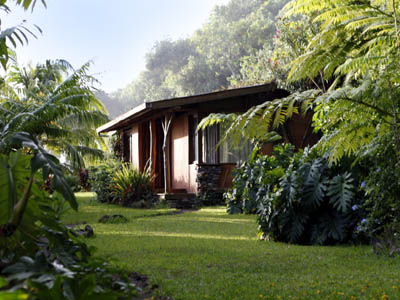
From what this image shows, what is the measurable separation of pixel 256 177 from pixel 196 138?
5.43m

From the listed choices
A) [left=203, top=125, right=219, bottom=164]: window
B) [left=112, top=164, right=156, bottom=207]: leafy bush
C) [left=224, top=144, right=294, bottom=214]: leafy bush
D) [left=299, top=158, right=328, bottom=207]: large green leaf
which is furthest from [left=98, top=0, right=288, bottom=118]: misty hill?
[left=299, top=158, right=328, bottom=207]: large green leaf

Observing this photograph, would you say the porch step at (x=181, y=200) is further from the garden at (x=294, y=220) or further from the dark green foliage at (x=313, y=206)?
the dark green foliage at (x=313, y=206)

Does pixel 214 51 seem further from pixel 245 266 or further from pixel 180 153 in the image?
pixel 245 266

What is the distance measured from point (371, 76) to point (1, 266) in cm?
402

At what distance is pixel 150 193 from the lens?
572 inches

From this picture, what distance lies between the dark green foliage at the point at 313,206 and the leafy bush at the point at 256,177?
0.28 meters

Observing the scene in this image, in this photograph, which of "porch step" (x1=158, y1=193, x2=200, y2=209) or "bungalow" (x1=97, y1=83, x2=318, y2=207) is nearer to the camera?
"porch step" (x1=158, y1=193, x2=200, y2=209)

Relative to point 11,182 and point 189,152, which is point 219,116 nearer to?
Result: point 189,152

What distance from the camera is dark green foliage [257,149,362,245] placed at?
6.27m

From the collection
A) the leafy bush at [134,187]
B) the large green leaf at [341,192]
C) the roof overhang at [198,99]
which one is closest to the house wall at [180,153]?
the leafy bush at [134,187]

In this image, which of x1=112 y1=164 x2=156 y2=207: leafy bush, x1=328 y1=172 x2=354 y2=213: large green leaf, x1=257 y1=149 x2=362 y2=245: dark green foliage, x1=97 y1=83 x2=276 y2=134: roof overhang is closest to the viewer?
x1=328 y1=172 x2=354 y2=213: large green leaf

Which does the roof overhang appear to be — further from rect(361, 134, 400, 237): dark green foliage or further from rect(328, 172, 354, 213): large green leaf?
rect(361, 134, 400, 237): dark green foliage

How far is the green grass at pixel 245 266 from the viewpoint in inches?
156

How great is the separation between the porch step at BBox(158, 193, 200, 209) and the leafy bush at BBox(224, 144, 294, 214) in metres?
1.12
